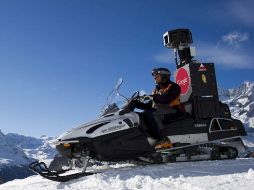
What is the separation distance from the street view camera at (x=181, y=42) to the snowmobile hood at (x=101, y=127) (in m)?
3.26

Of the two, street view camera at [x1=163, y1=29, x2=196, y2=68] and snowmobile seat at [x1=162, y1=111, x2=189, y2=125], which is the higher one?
street view camera at [x1=163, y1=29, x2=196, y2=68]

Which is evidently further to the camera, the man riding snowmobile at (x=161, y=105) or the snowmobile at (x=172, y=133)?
the man riding snowmobile at (x=161, y=105)

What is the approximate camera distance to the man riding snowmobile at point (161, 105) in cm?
934

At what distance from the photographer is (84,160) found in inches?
349

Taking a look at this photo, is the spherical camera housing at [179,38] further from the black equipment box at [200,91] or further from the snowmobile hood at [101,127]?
the snowmobile hood at [101,127]

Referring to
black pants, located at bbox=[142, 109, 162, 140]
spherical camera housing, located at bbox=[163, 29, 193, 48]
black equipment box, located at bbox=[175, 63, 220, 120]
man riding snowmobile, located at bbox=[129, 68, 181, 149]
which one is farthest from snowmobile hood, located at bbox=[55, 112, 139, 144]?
spherical camera housing, located at bbox=[163, 29, 193, 48]

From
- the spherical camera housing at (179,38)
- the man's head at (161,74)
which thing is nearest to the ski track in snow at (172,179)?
the man's head at (161,74)

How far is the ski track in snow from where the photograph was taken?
6.64 meters

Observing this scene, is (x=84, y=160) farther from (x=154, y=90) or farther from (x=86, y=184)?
(x=154, y=90)

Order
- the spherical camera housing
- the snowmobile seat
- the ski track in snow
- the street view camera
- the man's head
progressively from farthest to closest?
the spherical camera housing → the street view camera → the man's head → the snowmobile seat → the ski track in snow

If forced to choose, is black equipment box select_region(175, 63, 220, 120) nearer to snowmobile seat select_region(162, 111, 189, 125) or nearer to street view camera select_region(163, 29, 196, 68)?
snowmobile seat select_region(162, 111, 189, 125)

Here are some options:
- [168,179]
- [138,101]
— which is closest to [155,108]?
[138,101]

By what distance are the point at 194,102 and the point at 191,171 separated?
2632mm

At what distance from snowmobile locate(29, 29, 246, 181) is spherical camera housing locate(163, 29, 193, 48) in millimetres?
871
